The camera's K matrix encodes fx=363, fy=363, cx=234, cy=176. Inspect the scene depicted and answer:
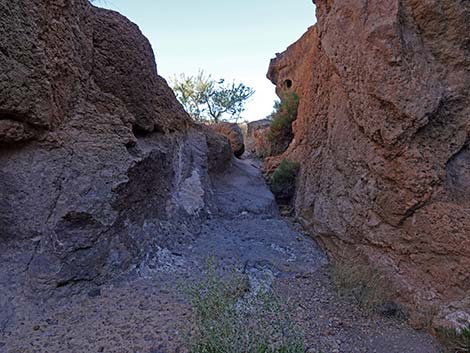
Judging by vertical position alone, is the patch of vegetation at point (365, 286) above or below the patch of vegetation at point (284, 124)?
below

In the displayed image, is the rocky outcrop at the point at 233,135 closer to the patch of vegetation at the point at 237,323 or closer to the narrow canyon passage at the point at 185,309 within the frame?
the narrow canyon passage at the point at 185,309

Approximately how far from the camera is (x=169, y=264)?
3.68 meters

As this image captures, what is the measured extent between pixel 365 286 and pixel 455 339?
2.82 ft

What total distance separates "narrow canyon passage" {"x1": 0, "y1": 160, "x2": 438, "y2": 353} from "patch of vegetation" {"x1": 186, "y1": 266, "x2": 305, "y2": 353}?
0.54ft

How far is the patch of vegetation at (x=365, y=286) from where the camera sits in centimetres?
332

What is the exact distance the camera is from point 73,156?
3410mm

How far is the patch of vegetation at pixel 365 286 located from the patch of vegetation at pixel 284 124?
18.0 feet

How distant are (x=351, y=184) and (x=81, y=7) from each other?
11.5ft

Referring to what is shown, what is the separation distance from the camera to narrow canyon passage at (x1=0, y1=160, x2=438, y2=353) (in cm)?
254

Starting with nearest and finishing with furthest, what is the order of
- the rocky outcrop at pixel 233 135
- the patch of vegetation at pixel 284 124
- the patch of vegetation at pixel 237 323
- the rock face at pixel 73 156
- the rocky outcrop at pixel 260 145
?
the patch of vegetation at pixel 237 323 → the rock face at pixel 73 156 → the rocky outcrop at pixel 233 135 → the patch of vegetation at pixel 284 124 → the rocky outcrop at pixel 260 145

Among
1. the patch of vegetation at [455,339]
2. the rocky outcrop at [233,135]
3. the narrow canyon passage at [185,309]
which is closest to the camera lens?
the narrow canyon passage at [185,309]

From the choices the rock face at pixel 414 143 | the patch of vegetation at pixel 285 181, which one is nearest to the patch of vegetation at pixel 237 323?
the rock face at pixel 414 143

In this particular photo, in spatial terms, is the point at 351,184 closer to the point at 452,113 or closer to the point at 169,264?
the point at 452,113

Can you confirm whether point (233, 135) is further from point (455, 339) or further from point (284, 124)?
point (455, 339)
